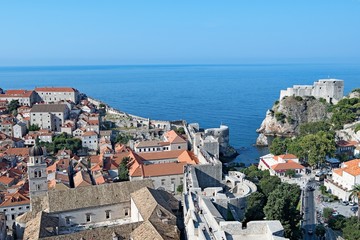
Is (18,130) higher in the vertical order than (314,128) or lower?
lower

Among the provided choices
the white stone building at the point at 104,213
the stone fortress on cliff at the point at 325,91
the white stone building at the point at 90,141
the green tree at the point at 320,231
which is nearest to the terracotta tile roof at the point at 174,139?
the white stone building at the point at 90,141

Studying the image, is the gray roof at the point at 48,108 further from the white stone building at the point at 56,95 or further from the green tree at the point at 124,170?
the green tree at the point at 124,170

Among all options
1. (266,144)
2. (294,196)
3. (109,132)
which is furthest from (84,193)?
(266,144)

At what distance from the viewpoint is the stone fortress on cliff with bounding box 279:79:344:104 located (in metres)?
66.4

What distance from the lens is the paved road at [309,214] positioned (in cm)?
2483

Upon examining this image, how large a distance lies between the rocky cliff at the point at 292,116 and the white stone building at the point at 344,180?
2961 centimetres

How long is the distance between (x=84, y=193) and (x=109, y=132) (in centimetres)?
2894

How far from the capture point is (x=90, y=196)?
2420cm

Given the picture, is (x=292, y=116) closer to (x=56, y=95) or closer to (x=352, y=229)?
(x=352, y=229)

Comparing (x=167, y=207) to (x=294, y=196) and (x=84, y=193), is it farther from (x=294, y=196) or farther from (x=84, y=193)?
(x=294, y=196)

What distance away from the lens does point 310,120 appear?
6400cm

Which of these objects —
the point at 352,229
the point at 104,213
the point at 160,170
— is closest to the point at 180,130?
the point at 160,170

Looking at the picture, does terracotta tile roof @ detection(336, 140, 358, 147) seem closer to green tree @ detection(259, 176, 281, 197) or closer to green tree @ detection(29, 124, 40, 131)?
green tree @ detection(259, 176, 281, 197)

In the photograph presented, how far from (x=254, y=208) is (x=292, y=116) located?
1692 inches
